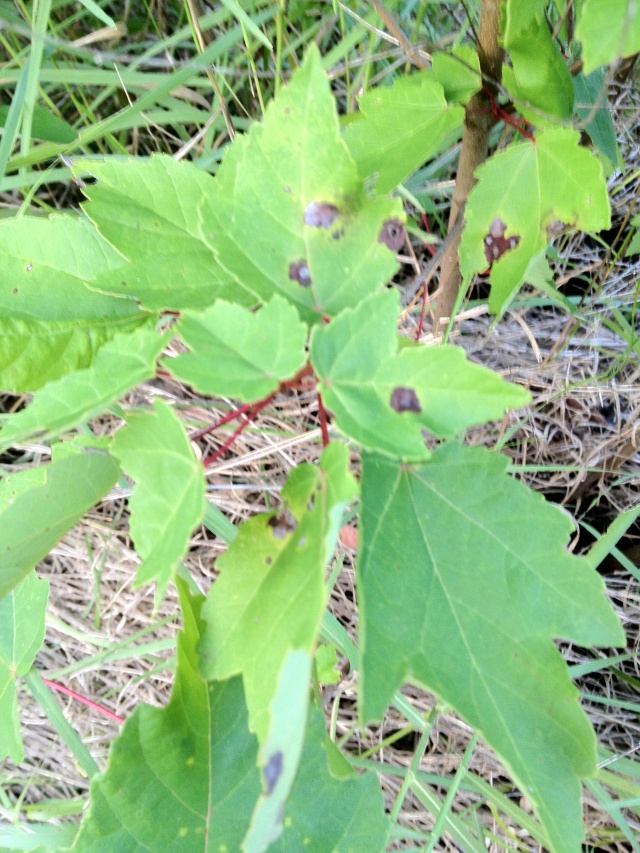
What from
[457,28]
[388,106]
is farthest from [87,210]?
[457,28]

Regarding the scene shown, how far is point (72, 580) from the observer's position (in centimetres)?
160

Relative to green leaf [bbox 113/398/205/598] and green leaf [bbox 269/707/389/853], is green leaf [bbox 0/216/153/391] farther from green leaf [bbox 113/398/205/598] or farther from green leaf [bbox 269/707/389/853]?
green leaf [bbox 269/707/389/853]

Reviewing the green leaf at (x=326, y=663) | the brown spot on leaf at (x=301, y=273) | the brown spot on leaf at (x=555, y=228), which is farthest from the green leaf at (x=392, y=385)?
the green leaf at (x=326, y=663)

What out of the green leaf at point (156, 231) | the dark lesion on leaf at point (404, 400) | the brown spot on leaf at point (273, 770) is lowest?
the brown spot on leaf at point (273, 770)

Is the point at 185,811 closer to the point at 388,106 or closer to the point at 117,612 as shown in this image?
the point at 117,612

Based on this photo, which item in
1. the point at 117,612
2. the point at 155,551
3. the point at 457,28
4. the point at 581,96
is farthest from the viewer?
the point at 117,612

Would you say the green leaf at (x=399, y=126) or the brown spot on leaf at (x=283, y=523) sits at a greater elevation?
the green leaf at (x=399, y=126)

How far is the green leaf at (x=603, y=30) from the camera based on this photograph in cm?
68

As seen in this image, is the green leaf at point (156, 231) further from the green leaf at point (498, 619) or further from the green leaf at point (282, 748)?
the green leaf at point (282, 748)

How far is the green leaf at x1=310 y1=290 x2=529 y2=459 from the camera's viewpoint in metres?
0.60

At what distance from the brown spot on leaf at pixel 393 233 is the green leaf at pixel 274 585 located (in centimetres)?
29

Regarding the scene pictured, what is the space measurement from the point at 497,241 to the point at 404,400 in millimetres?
391

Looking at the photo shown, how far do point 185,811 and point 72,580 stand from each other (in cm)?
87

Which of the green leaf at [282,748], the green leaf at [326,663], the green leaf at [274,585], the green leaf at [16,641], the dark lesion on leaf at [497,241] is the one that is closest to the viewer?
the green leaf at [282,748]
